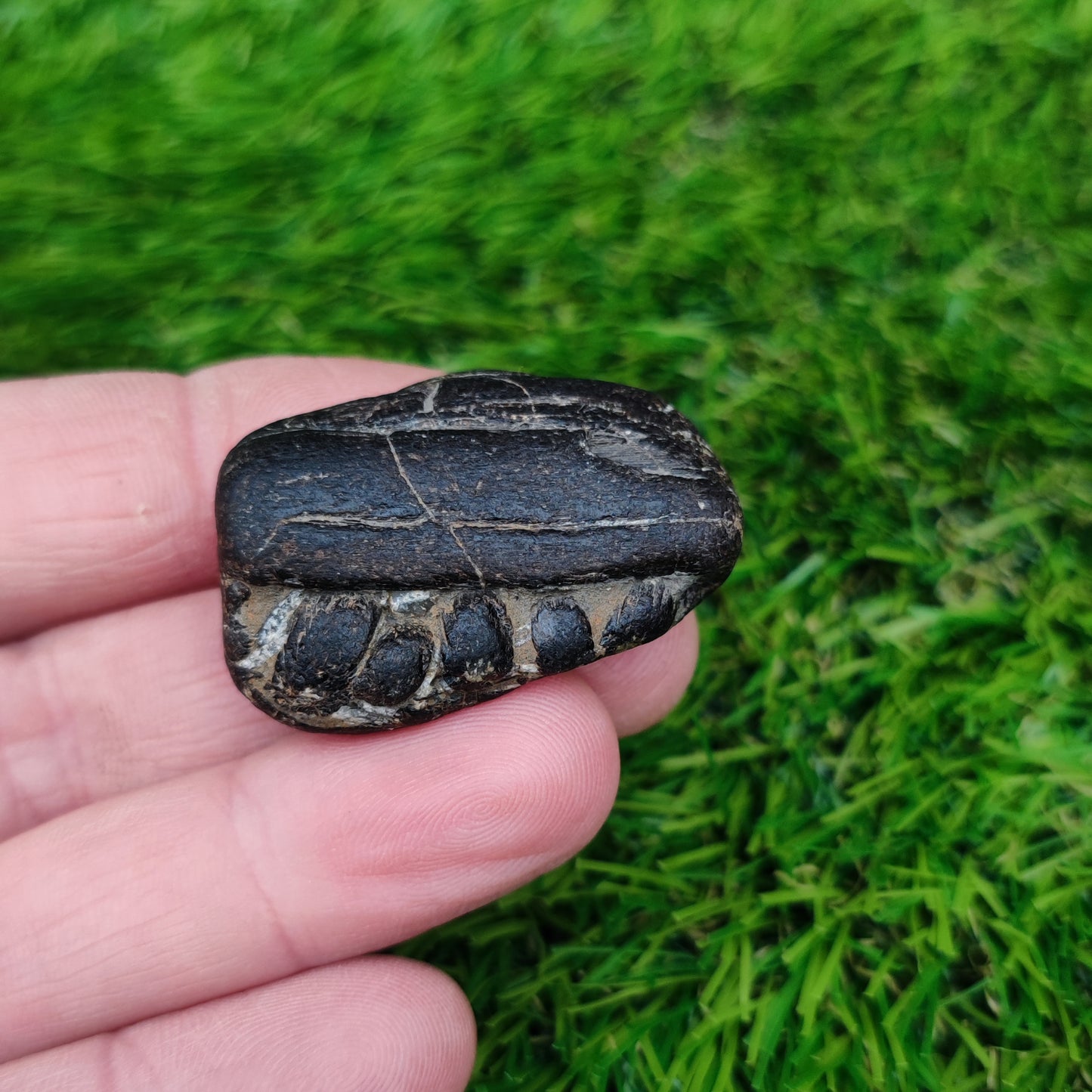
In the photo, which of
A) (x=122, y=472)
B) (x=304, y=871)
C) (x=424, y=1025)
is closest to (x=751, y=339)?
(x=122, y=472)

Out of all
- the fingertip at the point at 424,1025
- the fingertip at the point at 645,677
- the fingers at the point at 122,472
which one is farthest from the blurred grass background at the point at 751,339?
the fingers at the point at 122,472

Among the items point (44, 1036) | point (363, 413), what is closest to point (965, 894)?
point (363, 413)

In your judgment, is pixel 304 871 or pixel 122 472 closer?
pixel 304 871

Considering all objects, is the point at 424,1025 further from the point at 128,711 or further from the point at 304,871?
the point at 128,711

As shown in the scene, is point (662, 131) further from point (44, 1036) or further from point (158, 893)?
point (44, 1036)

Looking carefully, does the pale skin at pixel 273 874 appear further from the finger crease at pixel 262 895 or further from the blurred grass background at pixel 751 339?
the blurred grass background at pixel 751 339

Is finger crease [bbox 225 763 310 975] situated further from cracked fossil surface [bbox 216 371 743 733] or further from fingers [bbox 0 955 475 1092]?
cracked fossil surface [bbox 216 371 743 733]

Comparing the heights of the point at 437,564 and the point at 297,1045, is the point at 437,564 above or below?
above
